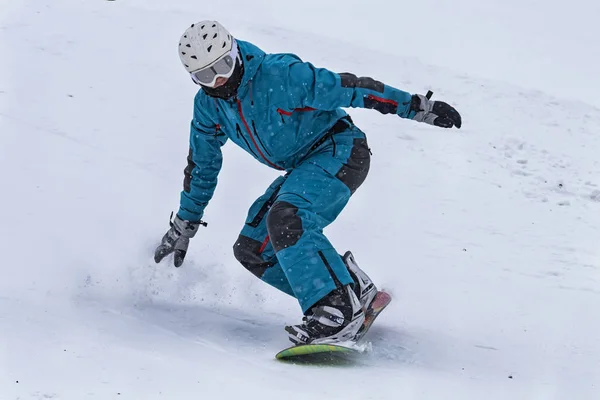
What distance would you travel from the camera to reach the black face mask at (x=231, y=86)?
428cm

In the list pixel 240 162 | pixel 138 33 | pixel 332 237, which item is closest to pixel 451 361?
pixel 332 237

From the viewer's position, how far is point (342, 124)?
468 centimetres

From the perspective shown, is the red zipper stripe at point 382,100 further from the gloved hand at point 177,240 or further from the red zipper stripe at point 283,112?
the gloved hand at point 177,240

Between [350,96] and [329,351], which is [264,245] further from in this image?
[350,96]

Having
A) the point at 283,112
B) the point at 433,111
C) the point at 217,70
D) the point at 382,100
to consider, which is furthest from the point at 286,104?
the point at 433,111

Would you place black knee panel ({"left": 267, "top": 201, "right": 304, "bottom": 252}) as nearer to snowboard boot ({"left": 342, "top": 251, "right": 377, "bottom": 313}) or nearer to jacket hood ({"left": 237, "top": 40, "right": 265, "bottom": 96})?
snowboard boot ({"left": 342, "top": 251, "right": 377, "bottom": 313})

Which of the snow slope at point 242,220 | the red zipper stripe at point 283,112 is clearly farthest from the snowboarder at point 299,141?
the snow slope at point 242,220

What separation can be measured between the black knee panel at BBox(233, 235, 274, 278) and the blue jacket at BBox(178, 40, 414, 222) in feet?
1.47

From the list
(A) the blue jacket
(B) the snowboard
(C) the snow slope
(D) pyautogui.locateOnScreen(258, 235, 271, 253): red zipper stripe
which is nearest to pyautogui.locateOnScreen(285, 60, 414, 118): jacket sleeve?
(A) the blue jacket

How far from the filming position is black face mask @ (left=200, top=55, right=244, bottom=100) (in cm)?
428

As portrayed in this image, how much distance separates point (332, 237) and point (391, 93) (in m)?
2.44

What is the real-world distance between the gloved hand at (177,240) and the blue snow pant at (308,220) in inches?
17.9

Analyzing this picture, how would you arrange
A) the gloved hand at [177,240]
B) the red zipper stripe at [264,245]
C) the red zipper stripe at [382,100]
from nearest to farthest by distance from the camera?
the red zipper stripe at [382,100] < the red zipper stripe at [264,245] < the gloved hand at [177,240]

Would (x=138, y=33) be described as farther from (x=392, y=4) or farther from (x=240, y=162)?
(x=392, y=4)
